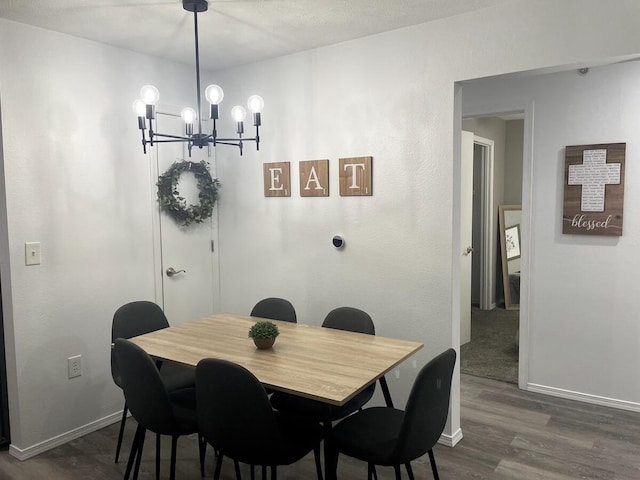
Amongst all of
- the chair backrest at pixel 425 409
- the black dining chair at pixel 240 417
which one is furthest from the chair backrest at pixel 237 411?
the chair backrest at pixel 425 409

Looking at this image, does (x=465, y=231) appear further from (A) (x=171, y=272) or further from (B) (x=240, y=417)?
(B) (x=240, y=417)

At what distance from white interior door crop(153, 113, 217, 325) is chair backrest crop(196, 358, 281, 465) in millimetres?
1920

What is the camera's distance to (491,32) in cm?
279

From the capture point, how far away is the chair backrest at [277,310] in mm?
3279

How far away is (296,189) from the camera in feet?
12.2

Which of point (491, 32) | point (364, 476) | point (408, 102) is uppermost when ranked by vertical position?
point (491, 32)

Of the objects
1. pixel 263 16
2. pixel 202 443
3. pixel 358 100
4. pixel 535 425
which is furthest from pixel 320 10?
pixel 535 425

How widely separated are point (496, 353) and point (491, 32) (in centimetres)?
305

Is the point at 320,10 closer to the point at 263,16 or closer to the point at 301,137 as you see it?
the point at 263,16

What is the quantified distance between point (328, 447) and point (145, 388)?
86 cm

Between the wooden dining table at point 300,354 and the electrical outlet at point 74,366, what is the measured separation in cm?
73

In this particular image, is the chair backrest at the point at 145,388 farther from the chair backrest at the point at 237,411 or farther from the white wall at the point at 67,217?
the white wall at the point at 67,217

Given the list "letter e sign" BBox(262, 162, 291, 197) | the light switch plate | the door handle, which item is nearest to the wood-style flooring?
the door handle

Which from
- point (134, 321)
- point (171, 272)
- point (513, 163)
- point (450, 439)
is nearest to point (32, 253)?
point (134, 321)
